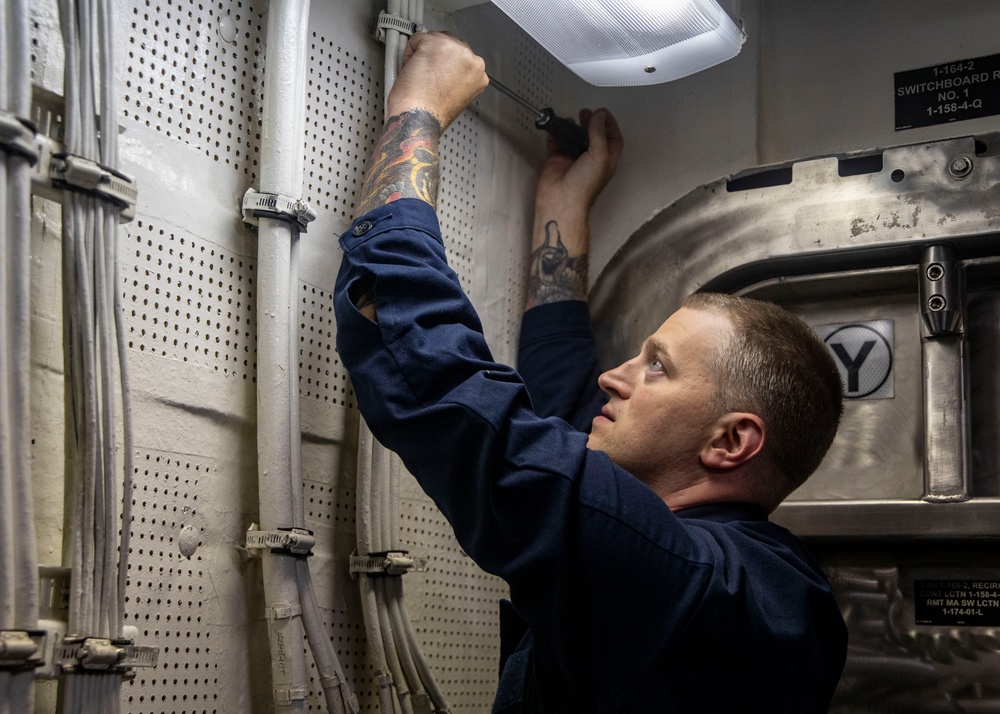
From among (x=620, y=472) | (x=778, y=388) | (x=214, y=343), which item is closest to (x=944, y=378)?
(x=778, y=388)

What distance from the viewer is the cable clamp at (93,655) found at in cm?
130

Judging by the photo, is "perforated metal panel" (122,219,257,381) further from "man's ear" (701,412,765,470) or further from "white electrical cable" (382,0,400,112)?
"man's ear" (701,412,765,470)

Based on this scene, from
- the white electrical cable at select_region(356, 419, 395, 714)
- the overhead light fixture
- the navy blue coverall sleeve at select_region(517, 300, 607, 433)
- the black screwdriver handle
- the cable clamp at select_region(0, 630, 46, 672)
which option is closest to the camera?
the cable clamp at select_region(0, 630, 46, 672)

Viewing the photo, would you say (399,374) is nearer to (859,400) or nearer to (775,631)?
(775,631)

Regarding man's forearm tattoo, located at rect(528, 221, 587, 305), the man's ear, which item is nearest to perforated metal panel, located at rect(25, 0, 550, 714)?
man's forearm tattoo, located at rect(528, 221, 587, 305)

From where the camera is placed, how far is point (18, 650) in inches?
47.2

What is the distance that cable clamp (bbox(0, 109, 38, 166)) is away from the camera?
1.25 meters

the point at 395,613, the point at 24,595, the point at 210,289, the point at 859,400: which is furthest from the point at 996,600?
the point at 24,595

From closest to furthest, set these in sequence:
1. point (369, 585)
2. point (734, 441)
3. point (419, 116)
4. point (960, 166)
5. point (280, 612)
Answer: point (734, 441), point (280, 612), point (419, 116), point (369, 585), point (960, 166)

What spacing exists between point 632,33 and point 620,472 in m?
1.07

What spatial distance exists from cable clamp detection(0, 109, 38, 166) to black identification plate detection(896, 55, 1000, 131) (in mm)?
1869

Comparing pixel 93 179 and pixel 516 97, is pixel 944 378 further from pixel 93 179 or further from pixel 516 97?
pixel 93 179

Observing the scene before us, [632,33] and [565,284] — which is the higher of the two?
[632,33]

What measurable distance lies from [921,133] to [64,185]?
1.85 m
